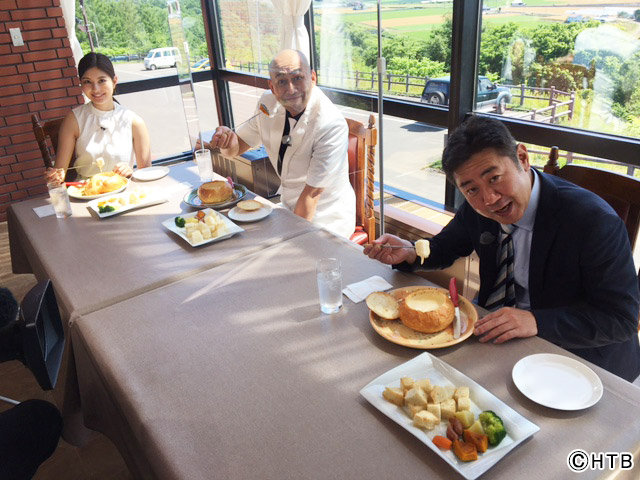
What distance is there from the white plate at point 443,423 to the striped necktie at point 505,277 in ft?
1.47

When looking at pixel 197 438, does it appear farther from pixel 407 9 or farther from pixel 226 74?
pixel 226 74

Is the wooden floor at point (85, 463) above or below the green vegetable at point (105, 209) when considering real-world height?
below

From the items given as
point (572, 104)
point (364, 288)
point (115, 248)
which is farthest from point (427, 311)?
point (572, 104)

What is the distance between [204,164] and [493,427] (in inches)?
71.7

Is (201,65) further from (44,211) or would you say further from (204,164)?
(44,211)

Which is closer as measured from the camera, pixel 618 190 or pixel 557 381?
pixel 557 381

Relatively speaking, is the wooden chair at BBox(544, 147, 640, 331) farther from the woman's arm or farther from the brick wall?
the brick wall

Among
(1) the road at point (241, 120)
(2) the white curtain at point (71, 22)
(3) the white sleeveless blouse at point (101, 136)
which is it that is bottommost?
(1) the road at point (241, 120)

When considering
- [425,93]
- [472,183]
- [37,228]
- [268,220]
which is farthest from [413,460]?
[425,93]

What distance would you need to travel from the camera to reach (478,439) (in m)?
0.84

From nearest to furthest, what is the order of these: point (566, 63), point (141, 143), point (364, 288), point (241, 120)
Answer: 1. point (364, 288)
2. point (566, 63)
3. point (141, 143)
4. point (241, 120)

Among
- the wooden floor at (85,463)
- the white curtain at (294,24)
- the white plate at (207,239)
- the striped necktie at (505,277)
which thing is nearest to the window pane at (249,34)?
the white curtain at (294,24)

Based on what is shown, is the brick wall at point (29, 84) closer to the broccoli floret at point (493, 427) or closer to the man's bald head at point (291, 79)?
the man's bald head at point (291, 79)

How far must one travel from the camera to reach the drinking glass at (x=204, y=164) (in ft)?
7.45
